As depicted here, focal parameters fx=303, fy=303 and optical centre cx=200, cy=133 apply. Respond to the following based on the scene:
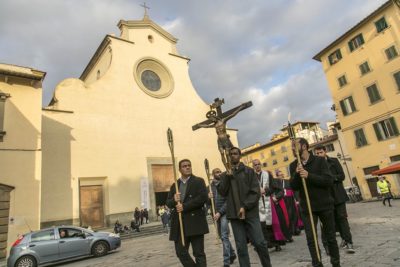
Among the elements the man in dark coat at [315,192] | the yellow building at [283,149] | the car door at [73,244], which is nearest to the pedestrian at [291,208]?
the man in dark coat at [315,192]

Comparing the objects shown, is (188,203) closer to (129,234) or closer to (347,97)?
(129,234)

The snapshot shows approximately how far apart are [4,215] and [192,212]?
1328cm

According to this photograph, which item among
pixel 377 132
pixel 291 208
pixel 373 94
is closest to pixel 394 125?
pixel 377 132

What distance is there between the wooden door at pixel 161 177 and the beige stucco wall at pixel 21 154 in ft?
31.4

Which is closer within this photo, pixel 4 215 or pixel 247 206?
pixel 247 206

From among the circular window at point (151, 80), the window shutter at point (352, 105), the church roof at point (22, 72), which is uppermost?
the circular window at point (151, 80)

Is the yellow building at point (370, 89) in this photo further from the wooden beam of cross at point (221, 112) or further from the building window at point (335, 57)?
the wooden beam of cross at point (221, 112)

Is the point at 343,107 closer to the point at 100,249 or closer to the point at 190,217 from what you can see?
the point at 100,249

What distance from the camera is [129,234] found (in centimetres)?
1773

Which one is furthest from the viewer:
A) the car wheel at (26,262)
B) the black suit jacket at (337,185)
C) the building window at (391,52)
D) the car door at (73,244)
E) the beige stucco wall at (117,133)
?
the building window at (391,52)

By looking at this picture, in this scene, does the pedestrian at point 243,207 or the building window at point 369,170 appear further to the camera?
the building window at point 369,170

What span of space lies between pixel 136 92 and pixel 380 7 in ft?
66.0

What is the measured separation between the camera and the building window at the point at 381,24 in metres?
23.5

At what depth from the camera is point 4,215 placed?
1391 cm
